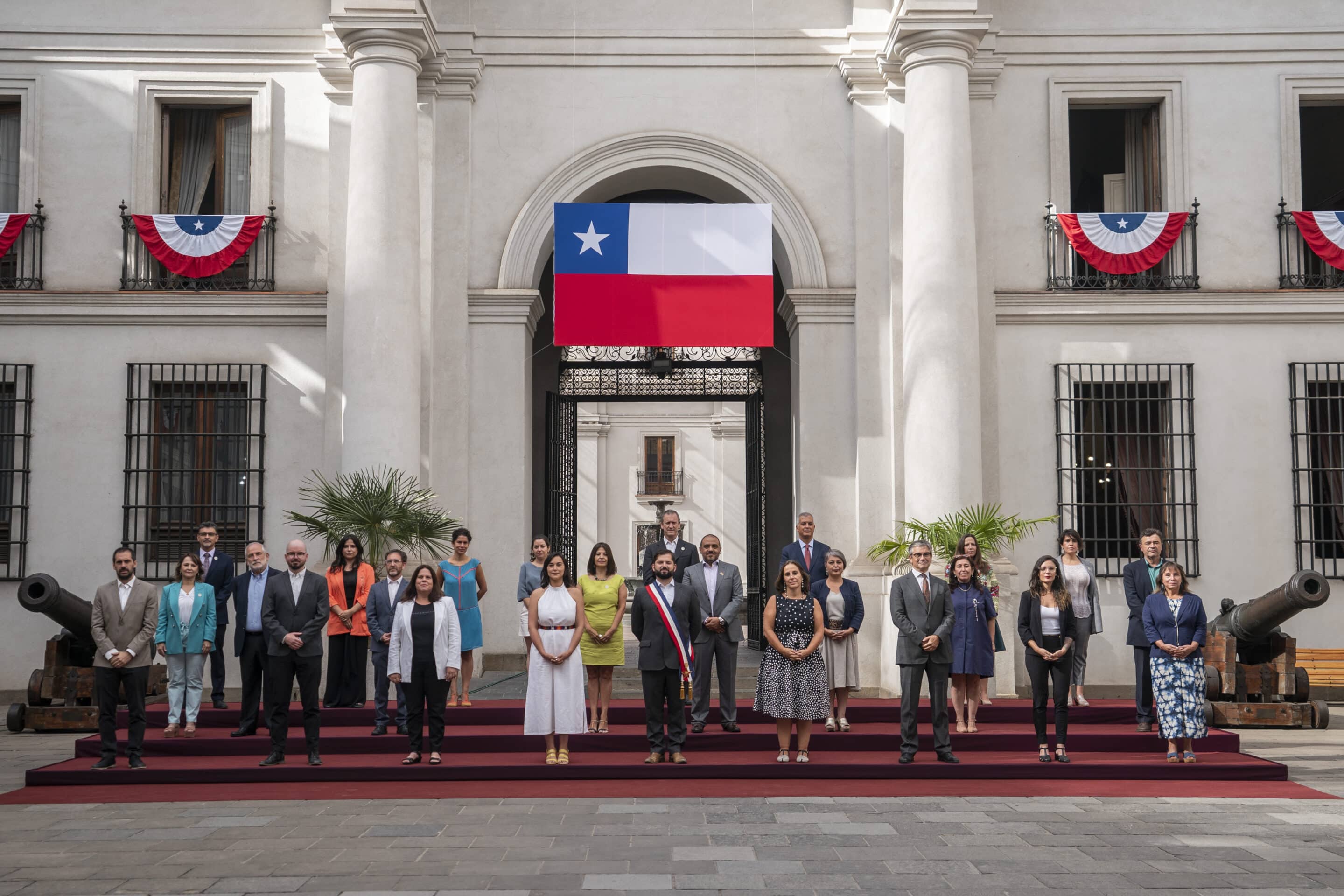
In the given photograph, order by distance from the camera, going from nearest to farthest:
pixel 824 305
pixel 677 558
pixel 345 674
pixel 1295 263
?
pixel 345 674, pixel 677 558, pixel 824 305, pixel 1295 263

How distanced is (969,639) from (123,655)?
6.58m

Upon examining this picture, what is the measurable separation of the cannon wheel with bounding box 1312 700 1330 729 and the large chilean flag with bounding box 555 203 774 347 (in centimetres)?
652

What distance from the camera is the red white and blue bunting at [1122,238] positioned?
1379 centimetres

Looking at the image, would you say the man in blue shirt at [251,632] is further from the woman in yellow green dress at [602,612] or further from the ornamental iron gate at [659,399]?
the ornamental iron gate at [659,399]

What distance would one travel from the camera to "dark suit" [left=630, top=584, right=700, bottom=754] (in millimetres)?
9406

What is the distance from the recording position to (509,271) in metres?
13.9

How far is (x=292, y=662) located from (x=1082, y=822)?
19.3 feet

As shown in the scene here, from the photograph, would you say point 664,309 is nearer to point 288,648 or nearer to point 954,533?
point 954,533

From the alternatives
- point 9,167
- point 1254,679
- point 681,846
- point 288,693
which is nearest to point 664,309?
point 288,693

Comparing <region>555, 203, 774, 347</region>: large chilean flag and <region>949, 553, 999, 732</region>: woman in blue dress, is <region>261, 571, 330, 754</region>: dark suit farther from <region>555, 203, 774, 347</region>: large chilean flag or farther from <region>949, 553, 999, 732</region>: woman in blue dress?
<region>949, 553, 999, 732</region>: woman in blue dress

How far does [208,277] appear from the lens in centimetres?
1397

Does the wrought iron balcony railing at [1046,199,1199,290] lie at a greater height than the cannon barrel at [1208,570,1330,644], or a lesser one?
greater

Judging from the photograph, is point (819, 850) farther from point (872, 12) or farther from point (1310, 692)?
Answer: point (872, 12)

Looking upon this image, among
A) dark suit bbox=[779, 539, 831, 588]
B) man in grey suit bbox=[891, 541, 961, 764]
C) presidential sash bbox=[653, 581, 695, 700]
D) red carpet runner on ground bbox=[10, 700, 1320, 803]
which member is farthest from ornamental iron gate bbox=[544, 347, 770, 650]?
man in grey suit bbox=[891, 541, 961, 764]
